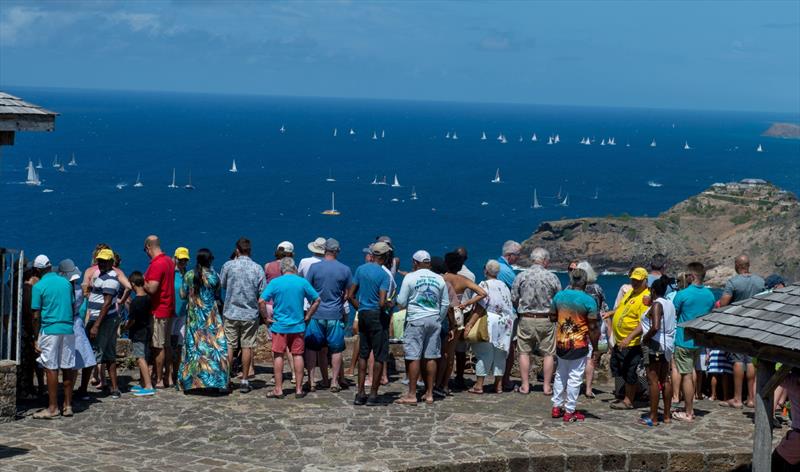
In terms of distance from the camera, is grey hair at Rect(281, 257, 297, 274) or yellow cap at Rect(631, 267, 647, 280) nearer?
yellow cap at Rect(631, 267, 647, 280)

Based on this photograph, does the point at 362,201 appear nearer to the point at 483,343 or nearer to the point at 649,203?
the point at 649,203

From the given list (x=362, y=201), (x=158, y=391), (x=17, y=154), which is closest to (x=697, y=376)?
(x=158, y=391)

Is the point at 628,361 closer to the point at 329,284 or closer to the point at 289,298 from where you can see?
the point at 329,284

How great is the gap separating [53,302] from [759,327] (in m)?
6.23

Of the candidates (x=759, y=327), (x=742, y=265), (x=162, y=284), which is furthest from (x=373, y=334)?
(x=759, y=327)

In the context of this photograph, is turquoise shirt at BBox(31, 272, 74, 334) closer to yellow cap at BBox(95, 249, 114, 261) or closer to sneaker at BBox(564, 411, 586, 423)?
yellow cap at BBox(95, 249, 114, 261)

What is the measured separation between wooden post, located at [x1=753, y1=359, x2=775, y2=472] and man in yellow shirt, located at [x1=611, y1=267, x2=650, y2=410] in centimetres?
190

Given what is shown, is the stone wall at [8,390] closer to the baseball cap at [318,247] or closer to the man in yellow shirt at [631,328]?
the baseball cap at [318,247]

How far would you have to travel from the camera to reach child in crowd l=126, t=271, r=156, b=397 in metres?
11.2

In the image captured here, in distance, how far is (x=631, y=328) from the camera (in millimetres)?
10492

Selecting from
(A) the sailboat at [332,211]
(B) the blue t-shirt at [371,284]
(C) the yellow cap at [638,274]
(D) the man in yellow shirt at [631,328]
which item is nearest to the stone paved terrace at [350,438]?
(D) the man in yellow shirt at [631,328]

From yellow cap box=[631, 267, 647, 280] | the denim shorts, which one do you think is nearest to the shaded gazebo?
yellow cap box=[631, 267, 647, 280]

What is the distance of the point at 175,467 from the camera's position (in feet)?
28.3

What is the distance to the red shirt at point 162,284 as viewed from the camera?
11086mm
